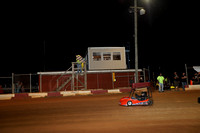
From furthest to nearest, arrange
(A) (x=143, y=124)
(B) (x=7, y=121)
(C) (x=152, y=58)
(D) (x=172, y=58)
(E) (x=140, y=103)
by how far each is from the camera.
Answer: (C) (x=152, y=58) → (D) (x=172, y=58) → (E) (x=140, y=103) → (B) (x=7, y=121) → (A) (x=143, y=124)

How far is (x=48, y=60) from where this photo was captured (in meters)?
65.0

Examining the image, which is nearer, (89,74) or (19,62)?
(89,74)

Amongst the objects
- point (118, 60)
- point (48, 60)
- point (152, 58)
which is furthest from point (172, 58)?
point (48, 60)

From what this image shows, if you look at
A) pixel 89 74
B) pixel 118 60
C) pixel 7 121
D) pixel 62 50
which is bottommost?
pixel 7 121

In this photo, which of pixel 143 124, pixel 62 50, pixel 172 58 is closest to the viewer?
pixel 143 124

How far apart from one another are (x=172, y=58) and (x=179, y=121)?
51071 mm

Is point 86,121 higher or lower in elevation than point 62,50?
lower

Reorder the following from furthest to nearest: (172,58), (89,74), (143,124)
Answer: (172,58) < (89,74) < (143,124)

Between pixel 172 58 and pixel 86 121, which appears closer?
pixel 86 121

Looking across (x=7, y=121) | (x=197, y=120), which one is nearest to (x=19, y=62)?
(x=7, y=121)

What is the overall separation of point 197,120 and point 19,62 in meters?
67.0

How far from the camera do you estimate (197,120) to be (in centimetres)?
552

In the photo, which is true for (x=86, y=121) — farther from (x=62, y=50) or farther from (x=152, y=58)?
(x=62, y=50)

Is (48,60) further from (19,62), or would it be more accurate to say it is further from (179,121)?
(179,121)
